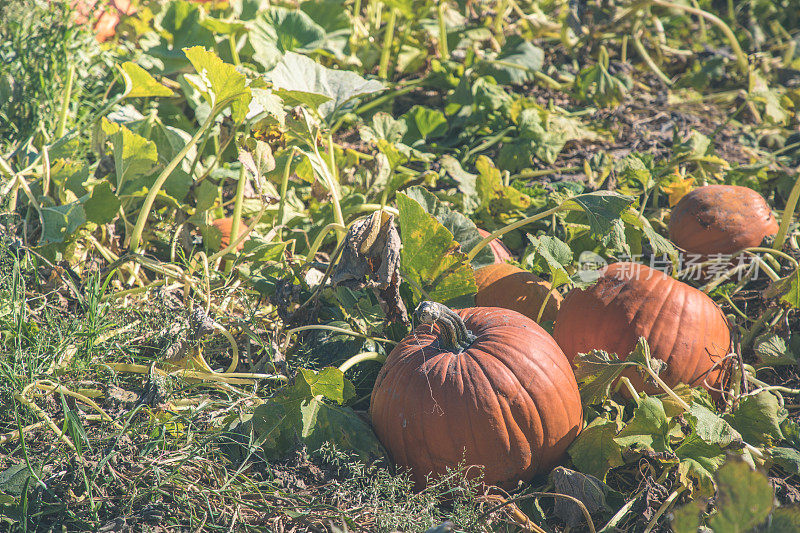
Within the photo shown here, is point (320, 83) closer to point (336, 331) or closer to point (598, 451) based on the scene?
point (336, 331)

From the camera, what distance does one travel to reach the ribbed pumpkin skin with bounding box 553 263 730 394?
200cm

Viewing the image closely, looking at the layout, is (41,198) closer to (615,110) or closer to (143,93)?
(143,93)

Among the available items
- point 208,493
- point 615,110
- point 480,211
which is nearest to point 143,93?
point 480,211

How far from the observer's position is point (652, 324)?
2006mm

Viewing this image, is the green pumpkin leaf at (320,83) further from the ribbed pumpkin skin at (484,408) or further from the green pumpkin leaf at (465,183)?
the ribbed pumpkin skin at (484,408)

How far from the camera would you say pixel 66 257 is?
7.88ft

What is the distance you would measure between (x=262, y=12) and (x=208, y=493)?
2614 millimetres

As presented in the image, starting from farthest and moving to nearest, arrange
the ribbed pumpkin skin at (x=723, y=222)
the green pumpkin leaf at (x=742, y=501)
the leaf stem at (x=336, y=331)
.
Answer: the ribbed pumpkin skin at (x=723, y=222), the leaf stem at (x=336, y=331), the green pumpkin leaf at (x=742, y=501)

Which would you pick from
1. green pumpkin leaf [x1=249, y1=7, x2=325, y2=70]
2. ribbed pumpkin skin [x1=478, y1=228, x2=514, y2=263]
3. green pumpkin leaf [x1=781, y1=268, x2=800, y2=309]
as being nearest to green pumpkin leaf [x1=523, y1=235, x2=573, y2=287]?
ribbed pumpkin skin [x1=478, y1=228, x2=514, y2=263]

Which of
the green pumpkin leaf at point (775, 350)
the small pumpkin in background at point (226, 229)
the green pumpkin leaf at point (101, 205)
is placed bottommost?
the green pumpkin leaf at point (775, 350)

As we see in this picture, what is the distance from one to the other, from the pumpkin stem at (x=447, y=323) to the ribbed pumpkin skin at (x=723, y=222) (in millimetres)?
1194

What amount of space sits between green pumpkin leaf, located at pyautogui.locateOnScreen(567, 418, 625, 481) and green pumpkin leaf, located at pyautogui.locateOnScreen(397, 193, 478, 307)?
0.57 meters

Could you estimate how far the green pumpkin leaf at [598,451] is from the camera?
1.75 m

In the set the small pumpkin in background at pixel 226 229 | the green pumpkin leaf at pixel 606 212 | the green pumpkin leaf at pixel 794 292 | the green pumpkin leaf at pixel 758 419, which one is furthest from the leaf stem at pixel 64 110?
the green pumpkin leaf at pixel 794 292
